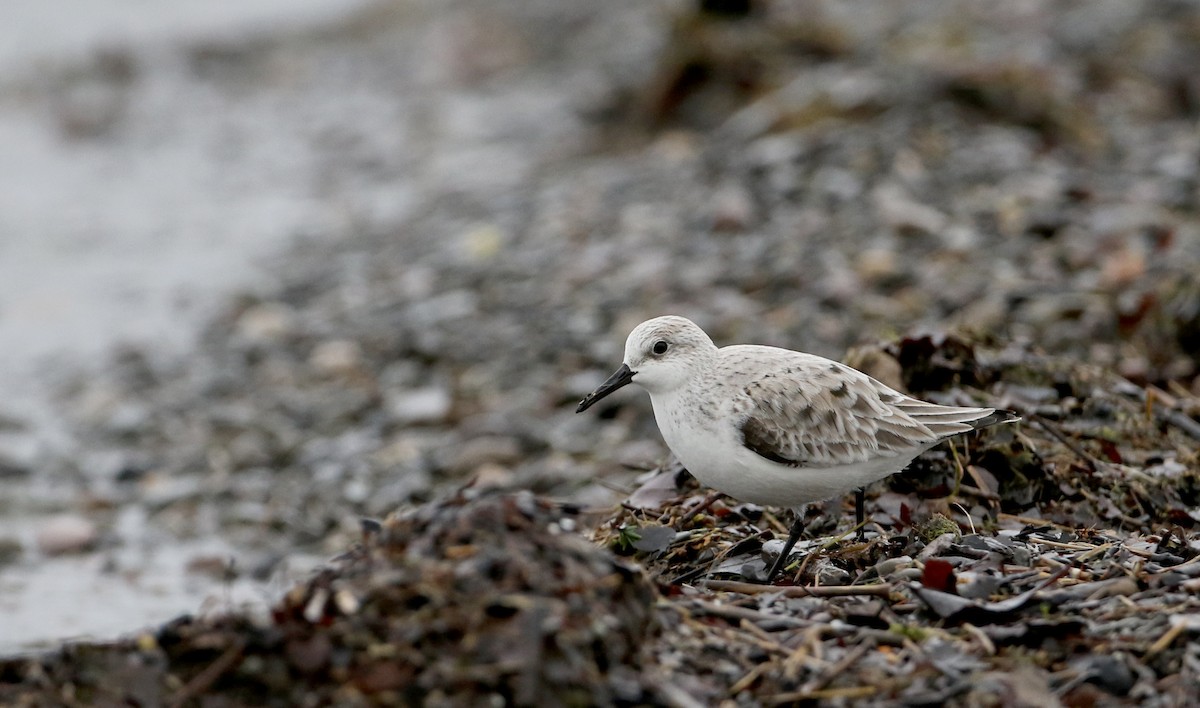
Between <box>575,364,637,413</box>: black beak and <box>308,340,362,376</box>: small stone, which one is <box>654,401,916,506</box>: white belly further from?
<box>308,340,362,376</box>: small stone

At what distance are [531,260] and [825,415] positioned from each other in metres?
6.89

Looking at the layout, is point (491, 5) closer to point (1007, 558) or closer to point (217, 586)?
point (217, 586)

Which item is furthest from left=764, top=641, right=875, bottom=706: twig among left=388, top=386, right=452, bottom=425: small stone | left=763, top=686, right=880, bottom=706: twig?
left=388, top=386, right=452, bottom=425: small stone

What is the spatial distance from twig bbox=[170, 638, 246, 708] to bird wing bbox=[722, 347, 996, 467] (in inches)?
78.7

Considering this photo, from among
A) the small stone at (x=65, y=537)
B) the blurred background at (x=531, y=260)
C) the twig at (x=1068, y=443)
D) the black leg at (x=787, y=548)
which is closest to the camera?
the black leg at (x=787, y=548)

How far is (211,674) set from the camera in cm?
370

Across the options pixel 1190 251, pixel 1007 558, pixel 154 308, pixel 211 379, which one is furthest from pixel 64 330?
pixel 1007 558

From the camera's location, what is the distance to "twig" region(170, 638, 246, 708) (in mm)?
3691

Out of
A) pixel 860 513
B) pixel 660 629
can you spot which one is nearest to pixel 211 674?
pixel 660 629

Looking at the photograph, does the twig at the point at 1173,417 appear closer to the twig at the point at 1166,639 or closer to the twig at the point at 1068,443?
the twig at the point at 1068,443

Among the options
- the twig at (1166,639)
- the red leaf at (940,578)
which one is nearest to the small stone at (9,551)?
the red leaf at (940,578)

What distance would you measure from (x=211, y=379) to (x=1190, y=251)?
24.2 ft

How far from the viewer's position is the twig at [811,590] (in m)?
4.37

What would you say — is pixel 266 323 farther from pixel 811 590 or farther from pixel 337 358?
pixel 811 590
